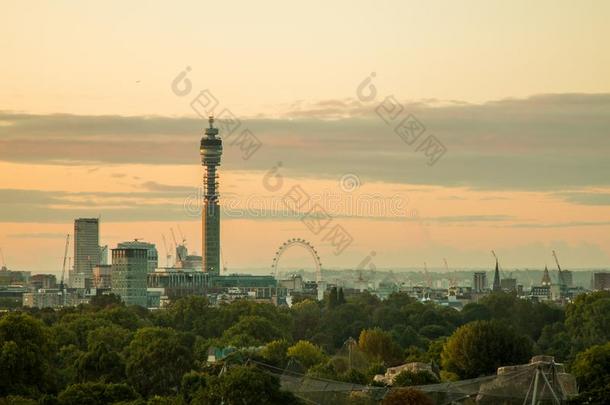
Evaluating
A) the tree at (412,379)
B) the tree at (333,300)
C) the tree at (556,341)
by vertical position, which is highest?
the tree at (333,300)

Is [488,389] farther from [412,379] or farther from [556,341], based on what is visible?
[556,341]

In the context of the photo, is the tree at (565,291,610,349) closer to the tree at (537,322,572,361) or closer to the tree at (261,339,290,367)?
the tree at (537,322,572,361)

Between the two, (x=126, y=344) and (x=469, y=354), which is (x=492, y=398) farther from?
(x=126, y=344)

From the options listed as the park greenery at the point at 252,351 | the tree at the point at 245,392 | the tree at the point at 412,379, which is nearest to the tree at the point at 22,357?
the park greenery at the point at 252,351

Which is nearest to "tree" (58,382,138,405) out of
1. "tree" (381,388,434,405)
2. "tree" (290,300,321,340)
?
"tree" (381,388,434,405)

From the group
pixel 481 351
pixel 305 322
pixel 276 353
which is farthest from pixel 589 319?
pixel 481 351

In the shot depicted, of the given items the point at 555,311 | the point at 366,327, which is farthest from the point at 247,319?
the point at 555,311

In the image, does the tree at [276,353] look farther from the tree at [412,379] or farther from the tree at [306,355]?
the tree at [412,379]
